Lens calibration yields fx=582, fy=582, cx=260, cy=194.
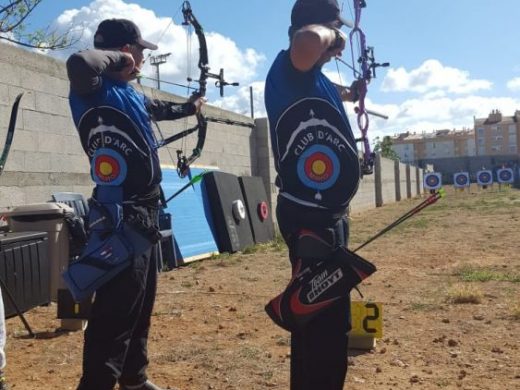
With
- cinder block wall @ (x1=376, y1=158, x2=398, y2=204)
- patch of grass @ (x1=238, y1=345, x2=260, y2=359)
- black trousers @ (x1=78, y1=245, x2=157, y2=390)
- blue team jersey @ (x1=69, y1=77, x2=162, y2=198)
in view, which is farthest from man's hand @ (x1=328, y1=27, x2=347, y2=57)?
cinder block wall @ (x1=376, y1=158, x2=398, y2=204)

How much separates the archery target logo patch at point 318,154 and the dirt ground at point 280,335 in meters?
1.64

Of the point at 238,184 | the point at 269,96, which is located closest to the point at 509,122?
the point at 238,184

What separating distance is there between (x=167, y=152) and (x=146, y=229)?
697 cm

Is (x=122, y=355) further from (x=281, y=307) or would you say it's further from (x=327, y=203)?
(x=327, y=203)

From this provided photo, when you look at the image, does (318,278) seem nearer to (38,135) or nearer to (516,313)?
(516,313)

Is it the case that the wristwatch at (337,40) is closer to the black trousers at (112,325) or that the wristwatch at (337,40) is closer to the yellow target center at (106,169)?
the yellow target center at (106,169)

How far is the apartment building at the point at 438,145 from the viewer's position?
12649 cm

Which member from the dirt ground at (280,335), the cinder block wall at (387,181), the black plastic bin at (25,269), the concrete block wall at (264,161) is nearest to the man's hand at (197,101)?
the dirt ground at (280,335)

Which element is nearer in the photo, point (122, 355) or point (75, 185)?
point (122, 355)

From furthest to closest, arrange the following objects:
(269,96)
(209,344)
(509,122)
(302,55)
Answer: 1. (509,122)
2. (209,344)
3. (269,96)
4. (302,55)

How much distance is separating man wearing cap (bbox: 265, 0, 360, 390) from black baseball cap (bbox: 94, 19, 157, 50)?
86cm

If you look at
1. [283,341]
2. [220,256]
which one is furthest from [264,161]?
[283,341]

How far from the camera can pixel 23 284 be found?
536 cm

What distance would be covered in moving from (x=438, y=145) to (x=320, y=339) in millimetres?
133796
